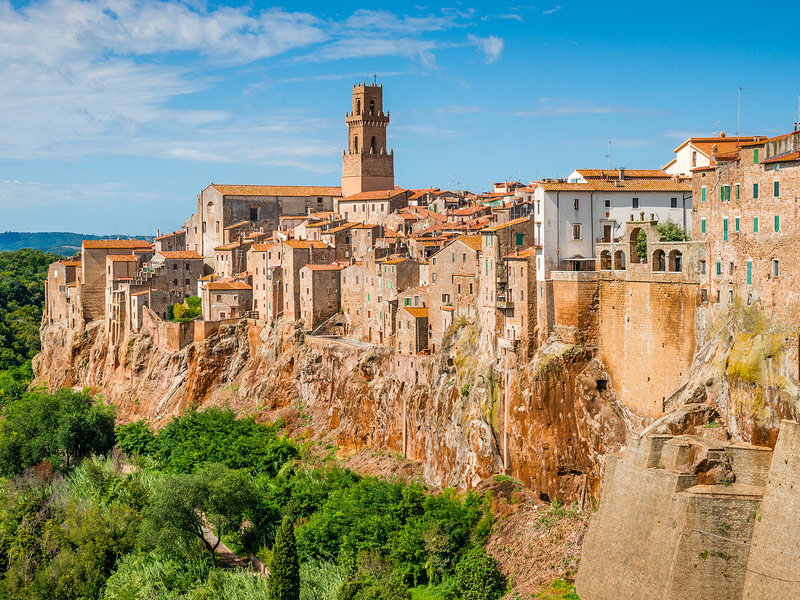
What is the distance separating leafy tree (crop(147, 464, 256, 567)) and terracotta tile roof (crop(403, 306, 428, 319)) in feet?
46.9

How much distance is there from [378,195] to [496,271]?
1608 inches

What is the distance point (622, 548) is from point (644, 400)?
7712 mm

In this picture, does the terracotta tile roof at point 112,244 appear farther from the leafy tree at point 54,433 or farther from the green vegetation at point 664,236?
the green vegetation at point 664,236

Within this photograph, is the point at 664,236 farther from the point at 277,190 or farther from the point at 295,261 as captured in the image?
the point at 277,190

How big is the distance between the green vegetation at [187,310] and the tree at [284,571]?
40522mm

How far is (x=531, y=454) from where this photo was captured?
175 feet

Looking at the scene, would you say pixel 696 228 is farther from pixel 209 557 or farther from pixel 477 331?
pixel 209 557

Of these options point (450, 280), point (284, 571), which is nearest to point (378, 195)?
point (450, 280)

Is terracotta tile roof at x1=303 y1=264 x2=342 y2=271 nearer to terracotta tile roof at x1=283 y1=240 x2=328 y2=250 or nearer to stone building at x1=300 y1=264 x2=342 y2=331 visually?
stone building at x1=300 y1=264 x2=342 y2=331

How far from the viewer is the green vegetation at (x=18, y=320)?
361 feet

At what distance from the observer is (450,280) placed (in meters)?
65.9

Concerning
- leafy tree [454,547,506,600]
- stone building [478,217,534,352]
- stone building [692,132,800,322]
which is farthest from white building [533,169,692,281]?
leafy tree [454,547,506,600]

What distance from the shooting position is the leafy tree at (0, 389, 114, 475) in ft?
260

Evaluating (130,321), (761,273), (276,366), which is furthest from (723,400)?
(130,321)
